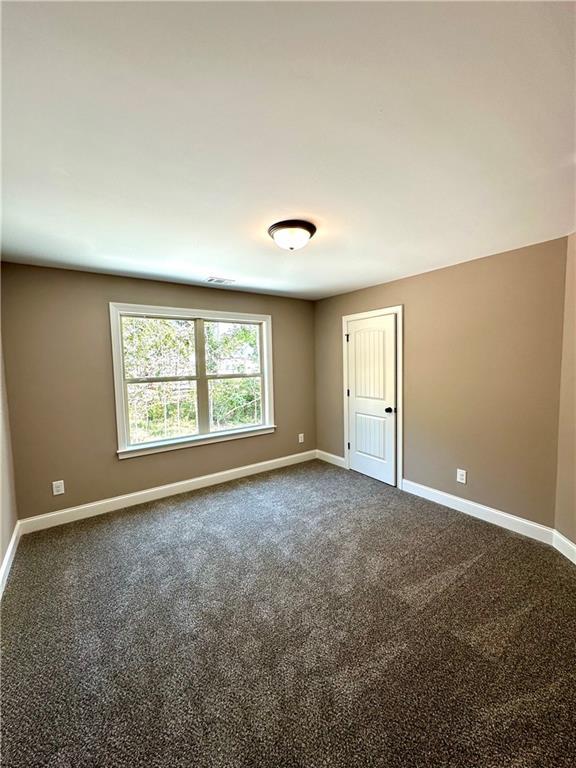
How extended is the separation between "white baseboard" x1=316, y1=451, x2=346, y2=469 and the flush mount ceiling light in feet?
10.3

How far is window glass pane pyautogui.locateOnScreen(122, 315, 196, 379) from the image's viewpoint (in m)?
3.53

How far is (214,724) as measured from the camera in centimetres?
136

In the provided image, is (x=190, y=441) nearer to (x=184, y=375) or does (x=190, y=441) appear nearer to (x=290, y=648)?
(x=184, y=375)

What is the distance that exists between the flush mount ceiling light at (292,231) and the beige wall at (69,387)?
1931 mm

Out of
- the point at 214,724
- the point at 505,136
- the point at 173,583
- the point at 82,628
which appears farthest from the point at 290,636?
the point at 505,136

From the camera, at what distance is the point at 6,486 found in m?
2.57

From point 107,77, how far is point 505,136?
150 centimetres

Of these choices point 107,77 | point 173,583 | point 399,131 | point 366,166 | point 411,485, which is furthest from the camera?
point 411,485

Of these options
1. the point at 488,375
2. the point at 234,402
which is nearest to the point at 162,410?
the point at 234,402

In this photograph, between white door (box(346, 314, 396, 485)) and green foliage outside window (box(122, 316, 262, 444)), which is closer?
green foliage outside window (box(122, 316, 262, 444))

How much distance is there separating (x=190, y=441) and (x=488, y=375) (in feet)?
10.3

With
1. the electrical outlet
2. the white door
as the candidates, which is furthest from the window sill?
the white door

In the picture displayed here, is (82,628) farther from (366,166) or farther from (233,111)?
(366,166)

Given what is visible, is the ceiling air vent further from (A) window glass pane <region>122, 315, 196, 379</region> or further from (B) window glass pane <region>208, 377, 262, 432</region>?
(B) window glass pane <region>208, 377, 262, 432</region>
